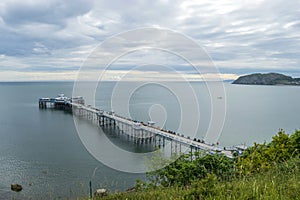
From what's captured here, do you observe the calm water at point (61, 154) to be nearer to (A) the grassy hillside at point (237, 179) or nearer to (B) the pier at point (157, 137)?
(A) the grassy hillside at point (237, 179)

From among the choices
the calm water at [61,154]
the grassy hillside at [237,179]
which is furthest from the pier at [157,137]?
the grassy hillside at [237,179]

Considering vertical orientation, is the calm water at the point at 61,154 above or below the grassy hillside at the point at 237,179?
below

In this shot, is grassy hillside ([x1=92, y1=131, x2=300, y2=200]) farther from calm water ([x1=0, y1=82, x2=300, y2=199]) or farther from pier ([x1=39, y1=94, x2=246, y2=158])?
pier ([x1=39, y1=94, x2=246, y2=158])

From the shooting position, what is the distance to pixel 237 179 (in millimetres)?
4414

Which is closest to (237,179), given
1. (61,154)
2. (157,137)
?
(61,154)

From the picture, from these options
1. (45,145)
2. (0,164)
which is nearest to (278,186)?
(0,164)

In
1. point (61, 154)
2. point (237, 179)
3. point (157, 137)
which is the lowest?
point (157, 137)

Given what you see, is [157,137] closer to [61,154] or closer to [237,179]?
[61,154]

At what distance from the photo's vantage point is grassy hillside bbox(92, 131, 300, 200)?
3092 millimetres

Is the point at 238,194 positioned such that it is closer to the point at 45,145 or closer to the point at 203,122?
the point at 45,145

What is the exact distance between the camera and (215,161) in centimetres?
751

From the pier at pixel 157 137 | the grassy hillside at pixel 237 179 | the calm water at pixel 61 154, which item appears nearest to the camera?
the grassy hillside at pixel 237 179

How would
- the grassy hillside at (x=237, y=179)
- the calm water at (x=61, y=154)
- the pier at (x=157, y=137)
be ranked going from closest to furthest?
the grassy hillside at (x=237, y=179) → the calm water at (x=61, y=154) → the pier at (x=157, y=137)

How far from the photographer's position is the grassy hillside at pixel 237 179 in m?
3.09
